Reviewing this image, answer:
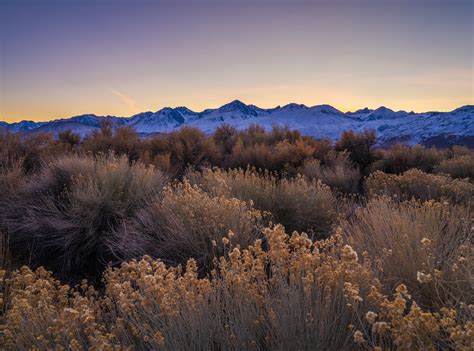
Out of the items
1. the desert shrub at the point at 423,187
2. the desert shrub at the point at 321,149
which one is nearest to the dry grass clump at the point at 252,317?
the desert shrub at the point at 423,187

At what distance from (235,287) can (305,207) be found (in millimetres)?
3798

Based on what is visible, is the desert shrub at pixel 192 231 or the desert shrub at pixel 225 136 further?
the desert shrub at pixel 225 136

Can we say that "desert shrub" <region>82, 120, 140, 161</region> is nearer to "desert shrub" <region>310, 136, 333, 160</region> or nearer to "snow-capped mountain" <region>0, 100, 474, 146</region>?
"snow-capped mountain" <region>0, 100, 474, 146</region>

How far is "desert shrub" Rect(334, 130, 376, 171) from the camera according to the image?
1509 centimetres

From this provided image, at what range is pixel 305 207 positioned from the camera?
237 inches

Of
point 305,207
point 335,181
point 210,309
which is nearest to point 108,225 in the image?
point 305,207

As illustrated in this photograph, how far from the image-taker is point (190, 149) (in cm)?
1312

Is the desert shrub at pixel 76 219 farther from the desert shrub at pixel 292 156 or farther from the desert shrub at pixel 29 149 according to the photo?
the desert shrub at pixel 292 156

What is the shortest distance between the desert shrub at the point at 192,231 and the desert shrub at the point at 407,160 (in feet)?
32.8

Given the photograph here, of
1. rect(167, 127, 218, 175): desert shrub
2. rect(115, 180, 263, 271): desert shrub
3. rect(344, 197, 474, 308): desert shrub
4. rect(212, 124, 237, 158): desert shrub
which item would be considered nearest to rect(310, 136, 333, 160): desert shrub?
rect(212, 124, 237, 158): desert shrub

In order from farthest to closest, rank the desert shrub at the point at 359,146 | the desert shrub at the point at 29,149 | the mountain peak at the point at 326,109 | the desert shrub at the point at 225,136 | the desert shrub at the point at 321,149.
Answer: the mountain peak at the point at 326,109
the desert shrub at the point at 225,136
the desert shrub at the point at 359,146
the desert shrub at the point at 321,149
the desert shrub at the point at 29,149

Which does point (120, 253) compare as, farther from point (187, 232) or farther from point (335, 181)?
point (335, 181)

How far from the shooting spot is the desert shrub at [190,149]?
12.8m

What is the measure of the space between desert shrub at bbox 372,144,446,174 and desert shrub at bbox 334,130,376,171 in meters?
0.63
